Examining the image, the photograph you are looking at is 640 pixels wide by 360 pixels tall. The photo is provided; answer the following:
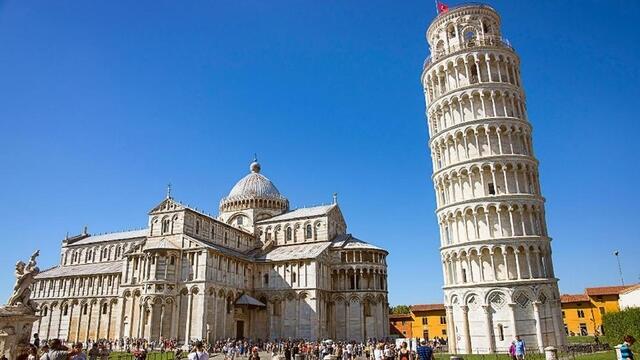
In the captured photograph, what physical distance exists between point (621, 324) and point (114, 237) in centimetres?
6236

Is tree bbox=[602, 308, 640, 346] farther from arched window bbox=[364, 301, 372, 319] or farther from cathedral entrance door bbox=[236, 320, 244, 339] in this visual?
cathedral entrance door bbox=[236, 320, 244, 339]

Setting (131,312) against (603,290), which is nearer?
(131,312)

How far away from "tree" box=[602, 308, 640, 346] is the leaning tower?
3068mm

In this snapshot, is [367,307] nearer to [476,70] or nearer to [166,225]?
[166,225]

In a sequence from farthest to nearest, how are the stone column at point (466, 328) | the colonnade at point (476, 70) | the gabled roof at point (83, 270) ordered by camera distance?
the gabled roof at point (83, 270), the colonnade at point (476, 70), the stone column at point (466, 328)

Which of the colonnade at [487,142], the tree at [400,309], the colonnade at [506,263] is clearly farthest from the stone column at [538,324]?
the tree at [400,309]

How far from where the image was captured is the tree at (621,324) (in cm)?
2838

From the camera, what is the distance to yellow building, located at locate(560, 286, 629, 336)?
6531cm

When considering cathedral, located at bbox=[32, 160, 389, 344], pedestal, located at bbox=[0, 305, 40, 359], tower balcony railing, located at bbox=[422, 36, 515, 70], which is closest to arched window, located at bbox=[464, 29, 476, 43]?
tower balcony railing, located at bbox=[422, 36, 515, 70]

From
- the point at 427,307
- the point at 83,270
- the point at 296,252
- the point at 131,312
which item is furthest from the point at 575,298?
the point at 83,270

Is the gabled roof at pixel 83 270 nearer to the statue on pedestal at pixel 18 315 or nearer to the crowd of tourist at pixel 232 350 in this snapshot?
the crowd of tourist at pixel 232 350

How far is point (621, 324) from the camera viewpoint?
30.1 meters

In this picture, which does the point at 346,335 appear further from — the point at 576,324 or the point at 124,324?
the point at 576,324

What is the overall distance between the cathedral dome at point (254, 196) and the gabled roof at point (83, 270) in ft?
55.3
